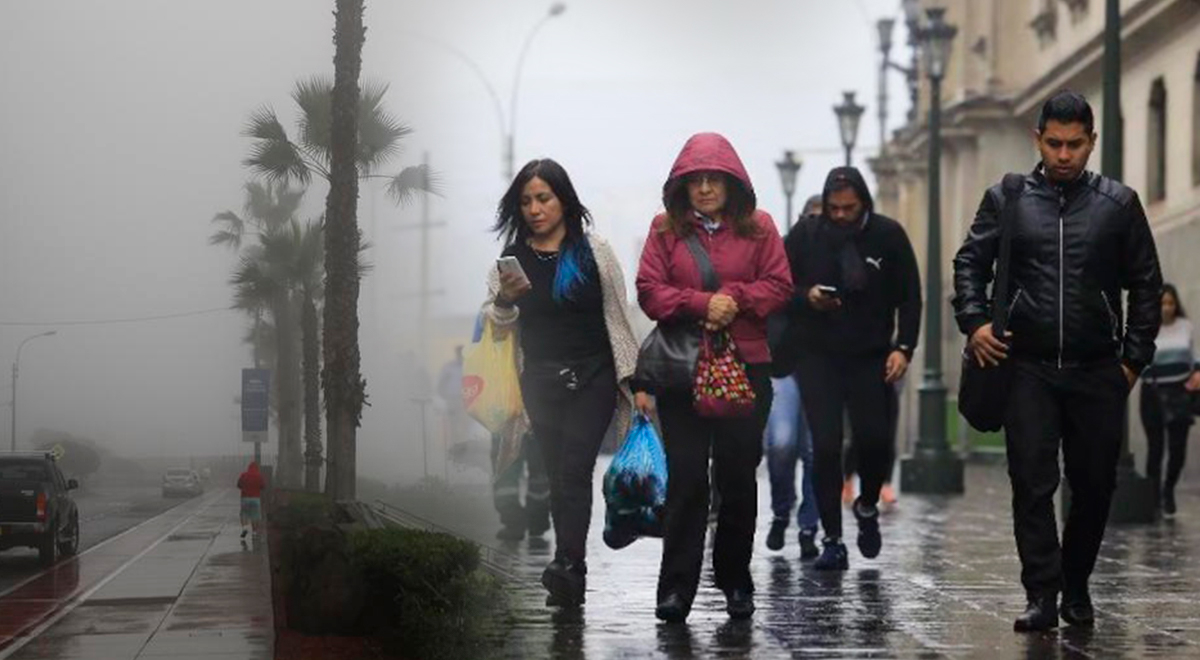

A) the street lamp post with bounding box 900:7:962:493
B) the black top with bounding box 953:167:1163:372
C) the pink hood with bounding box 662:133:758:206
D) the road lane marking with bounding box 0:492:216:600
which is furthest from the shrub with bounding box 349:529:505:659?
the street lamp post with bounding box 900:7:962:493

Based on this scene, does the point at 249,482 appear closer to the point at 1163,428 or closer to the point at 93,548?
the point at 93,548

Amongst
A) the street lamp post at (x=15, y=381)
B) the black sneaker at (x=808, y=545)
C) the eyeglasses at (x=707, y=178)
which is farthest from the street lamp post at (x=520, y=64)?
the black sneaker at (x=808, y=545)

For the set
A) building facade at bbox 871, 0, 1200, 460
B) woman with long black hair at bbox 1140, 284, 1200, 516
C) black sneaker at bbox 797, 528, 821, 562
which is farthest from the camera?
building facade at bbox 871, 0, 1200, 460

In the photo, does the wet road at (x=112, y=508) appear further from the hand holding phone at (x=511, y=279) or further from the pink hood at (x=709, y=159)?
the pink hood at (x=709, y=159)

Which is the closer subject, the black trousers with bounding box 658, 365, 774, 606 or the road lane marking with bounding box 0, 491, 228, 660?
the road lane marking with bounding box 0, 491, 228, 660

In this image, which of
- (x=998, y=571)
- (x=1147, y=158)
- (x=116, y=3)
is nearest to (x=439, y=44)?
(x=116, y=3)

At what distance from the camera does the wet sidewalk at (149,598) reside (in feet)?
21.7

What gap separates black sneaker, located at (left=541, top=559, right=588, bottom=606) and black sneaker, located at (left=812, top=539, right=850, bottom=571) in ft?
8.51

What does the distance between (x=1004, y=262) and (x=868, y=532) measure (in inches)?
143

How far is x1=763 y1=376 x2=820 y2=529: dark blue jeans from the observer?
13.5m

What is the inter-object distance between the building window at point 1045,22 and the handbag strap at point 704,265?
112 ft

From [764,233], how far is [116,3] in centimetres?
319

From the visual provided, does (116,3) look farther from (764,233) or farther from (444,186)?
(764,233)

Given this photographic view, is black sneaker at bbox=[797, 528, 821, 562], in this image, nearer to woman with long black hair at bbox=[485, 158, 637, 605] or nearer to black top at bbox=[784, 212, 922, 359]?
black top at bbox=[784, 212, 922, 359]
